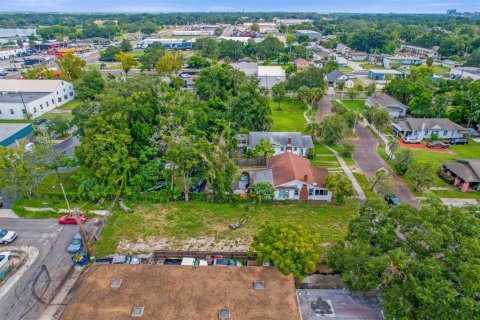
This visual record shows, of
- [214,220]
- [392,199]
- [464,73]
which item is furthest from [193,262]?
[464,73]

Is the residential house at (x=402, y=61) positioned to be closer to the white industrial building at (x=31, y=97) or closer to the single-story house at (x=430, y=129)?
the single-story house at (x=430, y=129)

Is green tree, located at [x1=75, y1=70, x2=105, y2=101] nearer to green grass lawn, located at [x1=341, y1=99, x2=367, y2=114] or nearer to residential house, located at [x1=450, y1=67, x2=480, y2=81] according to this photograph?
green grass lawn, located at [x1=341, y1=99, x2=367, y2=114]

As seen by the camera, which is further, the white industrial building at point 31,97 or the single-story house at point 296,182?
the white industrial building at point 31,97

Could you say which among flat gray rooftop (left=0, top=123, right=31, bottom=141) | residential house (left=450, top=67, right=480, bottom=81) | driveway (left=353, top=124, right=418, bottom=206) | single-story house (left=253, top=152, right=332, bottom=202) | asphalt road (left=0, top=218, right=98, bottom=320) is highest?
residential house (left=450, top=67, right=480, bottom=81)

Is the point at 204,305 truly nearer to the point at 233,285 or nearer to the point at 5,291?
the point at 233,285

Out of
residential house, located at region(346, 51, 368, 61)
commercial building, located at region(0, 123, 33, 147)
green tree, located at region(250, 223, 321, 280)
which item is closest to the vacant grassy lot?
green tree, located at region(250, 223, 321, 280)

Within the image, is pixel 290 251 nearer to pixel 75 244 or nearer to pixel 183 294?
pixel 183 294

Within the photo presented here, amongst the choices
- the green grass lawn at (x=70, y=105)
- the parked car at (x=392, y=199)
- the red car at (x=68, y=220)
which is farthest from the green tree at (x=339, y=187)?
the green grass lawn at (x=70, y=105)
